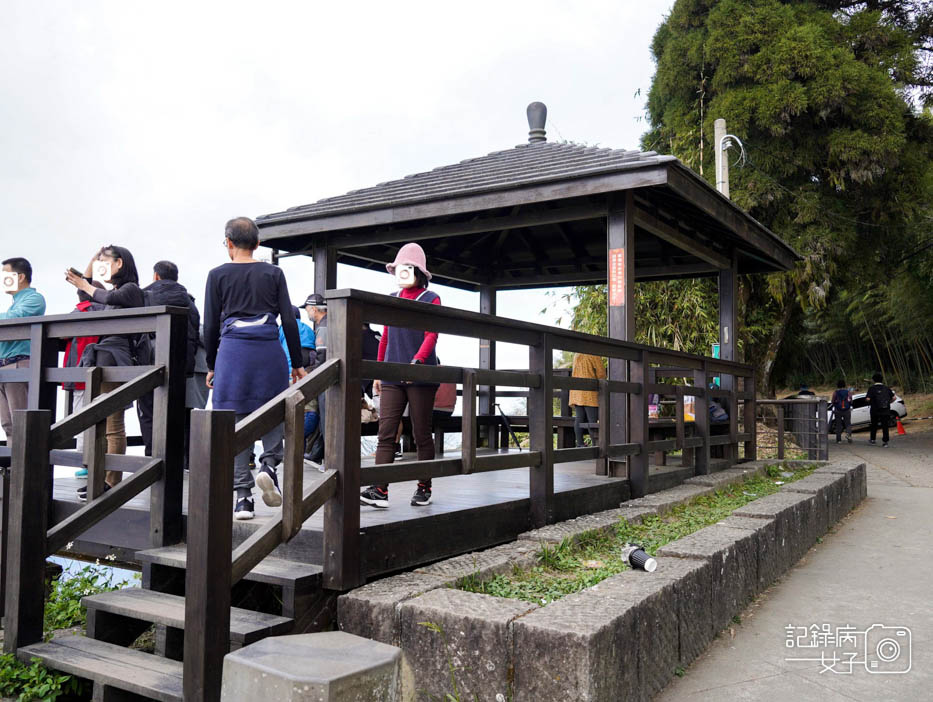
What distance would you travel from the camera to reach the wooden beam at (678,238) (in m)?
7.16

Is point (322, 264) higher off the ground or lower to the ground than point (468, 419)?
higher

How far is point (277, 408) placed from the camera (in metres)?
3.10

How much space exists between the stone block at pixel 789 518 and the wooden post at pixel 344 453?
324 centimetres

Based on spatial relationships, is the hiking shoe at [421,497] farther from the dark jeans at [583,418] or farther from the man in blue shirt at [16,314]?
the dark jeans at [583,418]

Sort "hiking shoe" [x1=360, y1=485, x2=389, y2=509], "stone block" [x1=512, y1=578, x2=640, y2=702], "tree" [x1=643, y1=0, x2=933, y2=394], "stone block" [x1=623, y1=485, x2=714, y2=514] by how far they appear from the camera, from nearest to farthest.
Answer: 1. "stone block" [x1=512, y1=578, x2=640, y2=702]
2. "hiking shoe" [x1=360, y1=485, x2=389, y2=509]
3. "stone block" [x1=623, y1=485, x2=714, y2=514]
4. "tree" [x1=643, y1=0, x2=933, y2=394]

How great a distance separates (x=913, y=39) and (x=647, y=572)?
20.4m

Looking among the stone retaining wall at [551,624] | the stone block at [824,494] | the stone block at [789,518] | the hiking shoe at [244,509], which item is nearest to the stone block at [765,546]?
the stone block at [789,518]

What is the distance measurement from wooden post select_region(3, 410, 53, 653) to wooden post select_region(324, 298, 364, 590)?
4.77 ft

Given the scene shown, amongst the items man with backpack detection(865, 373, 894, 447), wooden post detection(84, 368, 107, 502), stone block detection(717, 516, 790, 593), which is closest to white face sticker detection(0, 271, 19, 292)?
wooden post detection(84, 368, 107, 502)

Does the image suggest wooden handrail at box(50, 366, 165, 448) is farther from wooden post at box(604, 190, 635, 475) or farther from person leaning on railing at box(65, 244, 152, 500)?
wooden post at box(604, 190, 635, 475)

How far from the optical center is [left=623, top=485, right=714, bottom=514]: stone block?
223 inches

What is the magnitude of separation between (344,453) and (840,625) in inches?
117

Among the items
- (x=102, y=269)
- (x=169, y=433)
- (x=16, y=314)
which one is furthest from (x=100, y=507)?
(x=16, y=314)

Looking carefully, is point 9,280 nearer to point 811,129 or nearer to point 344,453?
point 344,453
